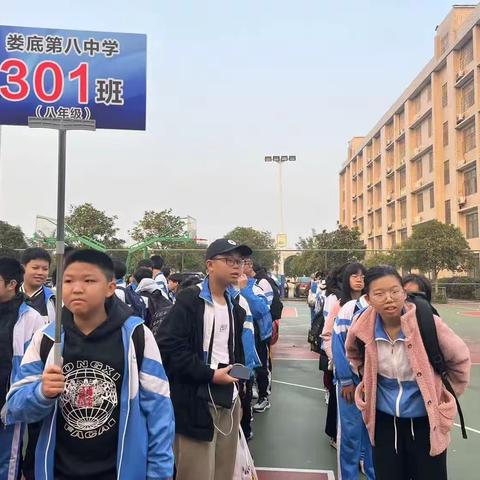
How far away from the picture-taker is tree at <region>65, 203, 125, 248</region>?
28.4 metres

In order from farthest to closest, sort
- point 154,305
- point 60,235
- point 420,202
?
1. point 420,202
2. point 154,305
3. point 60,235

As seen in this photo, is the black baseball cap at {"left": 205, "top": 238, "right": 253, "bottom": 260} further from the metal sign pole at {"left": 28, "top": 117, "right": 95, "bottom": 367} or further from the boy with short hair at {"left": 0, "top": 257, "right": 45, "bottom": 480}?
the metal sign pole at {"left": 28, "top": 117, "right": 95, "bottom": 367}

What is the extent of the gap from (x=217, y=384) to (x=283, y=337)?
10.6m

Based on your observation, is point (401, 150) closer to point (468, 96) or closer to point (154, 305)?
point (468, 96)

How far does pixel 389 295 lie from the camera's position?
272 cm

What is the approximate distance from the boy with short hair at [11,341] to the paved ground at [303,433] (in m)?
2.09

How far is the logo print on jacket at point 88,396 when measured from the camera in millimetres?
1986

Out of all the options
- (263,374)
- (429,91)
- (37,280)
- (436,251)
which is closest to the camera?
(37,280)

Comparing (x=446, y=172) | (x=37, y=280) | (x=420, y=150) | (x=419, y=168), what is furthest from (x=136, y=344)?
(x=419, y=168)

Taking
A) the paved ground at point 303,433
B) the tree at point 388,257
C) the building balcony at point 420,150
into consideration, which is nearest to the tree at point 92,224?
the tree at point 388,257

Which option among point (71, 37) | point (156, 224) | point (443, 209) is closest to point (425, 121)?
point (443, 209)

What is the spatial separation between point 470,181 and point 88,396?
127 ft

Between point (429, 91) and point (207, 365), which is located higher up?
point (429, 91)

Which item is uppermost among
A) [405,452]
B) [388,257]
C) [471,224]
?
[471,224]
